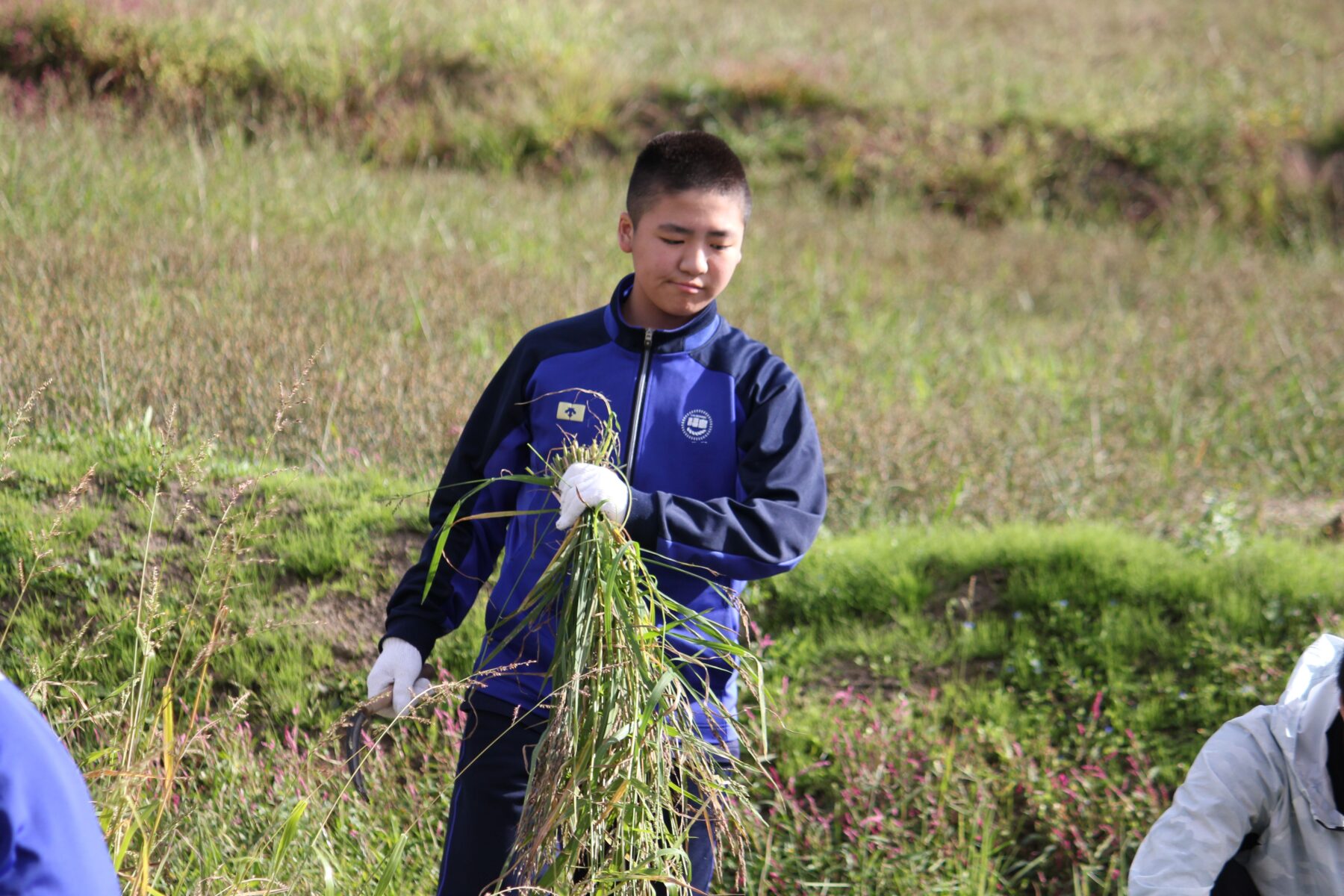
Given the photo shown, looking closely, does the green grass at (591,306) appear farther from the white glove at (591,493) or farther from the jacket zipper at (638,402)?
the white glove at (591,493)

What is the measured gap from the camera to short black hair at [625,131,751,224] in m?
2.63

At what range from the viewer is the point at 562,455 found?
2484 millimetres

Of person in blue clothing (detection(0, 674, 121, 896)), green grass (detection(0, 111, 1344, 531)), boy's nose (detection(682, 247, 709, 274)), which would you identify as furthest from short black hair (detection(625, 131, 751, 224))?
green grass (detection(0, 111, 1344, 531))

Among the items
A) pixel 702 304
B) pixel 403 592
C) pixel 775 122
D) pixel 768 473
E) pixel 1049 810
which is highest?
pixel 775 122

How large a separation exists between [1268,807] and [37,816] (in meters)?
2.15

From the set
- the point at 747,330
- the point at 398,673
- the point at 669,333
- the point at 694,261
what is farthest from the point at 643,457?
the point at 747,330

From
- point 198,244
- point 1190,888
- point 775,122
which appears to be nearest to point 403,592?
point 1190,888

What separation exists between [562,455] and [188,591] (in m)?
2.08

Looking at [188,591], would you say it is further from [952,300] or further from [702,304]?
[952,300]

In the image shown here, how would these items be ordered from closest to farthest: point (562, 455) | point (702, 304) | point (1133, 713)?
point (562, 455) < point (702, 304) < point (1133, 713)

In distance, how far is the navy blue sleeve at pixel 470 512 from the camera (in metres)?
2.71

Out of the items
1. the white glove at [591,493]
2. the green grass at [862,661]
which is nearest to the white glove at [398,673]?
the white glove at [591,493]

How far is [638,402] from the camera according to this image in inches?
104

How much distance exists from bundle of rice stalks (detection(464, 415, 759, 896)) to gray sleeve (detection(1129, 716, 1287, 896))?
2.51 feet
